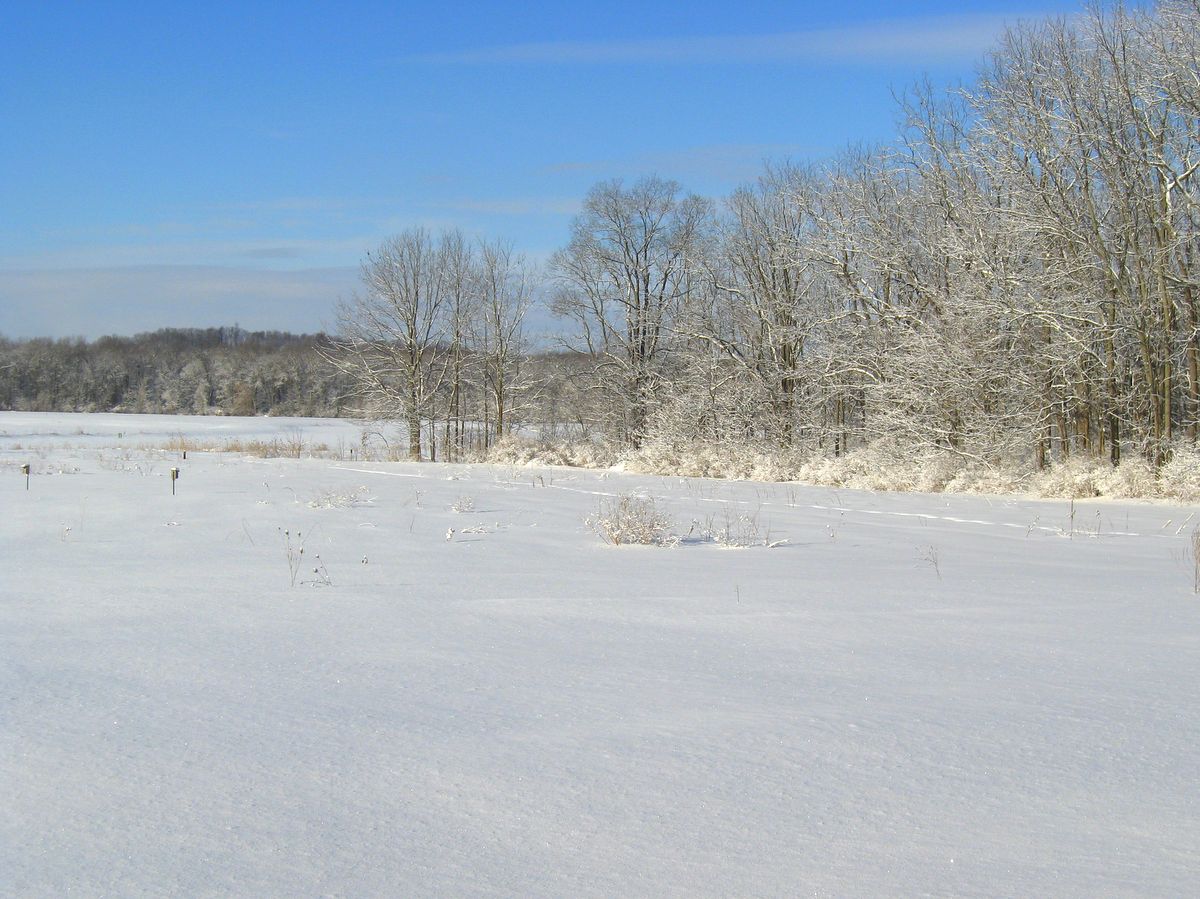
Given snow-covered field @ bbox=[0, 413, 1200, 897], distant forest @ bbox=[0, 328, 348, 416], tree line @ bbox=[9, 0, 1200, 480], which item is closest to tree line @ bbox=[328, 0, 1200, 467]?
tree line @ bbox=[9, 0, 1200, 480]

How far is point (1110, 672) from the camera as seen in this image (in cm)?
455

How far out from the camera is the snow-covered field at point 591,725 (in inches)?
102

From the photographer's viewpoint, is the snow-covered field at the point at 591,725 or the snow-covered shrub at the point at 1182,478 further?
the snow-covered shrub at the point at 1182,478

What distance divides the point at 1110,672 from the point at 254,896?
3854 millimetres

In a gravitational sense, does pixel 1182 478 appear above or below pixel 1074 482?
above

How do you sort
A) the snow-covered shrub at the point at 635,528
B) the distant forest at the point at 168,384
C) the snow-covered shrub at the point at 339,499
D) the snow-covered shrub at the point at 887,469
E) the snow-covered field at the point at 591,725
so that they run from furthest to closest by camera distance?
the distant forest at the point at 168,384 → the snow-covered shrub at the point at 887,469 → the snow-covered shrub at the point at 339,499 → the snow-covered shrub at the point at 635,528 → the snow-covered field at the point at 591,725

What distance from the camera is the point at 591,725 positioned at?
147 inches

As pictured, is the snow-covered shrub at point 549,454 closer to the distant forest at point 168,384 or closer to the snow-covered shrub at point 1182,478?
the snow-covered shrub at point 1182,478

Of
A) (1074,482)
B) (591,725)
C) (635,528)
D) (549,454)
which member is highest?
(549,454)

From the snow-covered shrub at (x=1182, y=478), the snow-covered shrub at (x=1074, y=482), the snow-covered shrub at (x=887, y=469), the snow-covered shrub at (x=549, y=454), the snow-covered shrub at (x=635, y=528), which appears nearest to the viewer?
the snow-covered shrub at (x=635, y=528)

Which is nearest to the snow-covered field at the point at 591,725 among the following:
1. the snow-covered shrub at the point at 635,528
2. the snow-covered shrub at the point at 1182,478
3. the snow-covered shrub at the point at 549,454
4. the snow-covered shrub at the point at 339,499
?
the snow-covered shrub at the point at 635,528

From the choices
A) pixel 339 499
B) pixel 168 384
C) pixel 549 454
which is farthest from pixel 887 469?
pixel 168 384

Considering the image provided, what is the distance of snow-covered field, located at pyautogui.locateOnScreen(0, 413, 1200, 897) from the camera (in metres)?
2.59

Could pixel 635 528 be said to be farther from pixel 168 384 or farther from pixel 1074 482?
pixel 168 384
